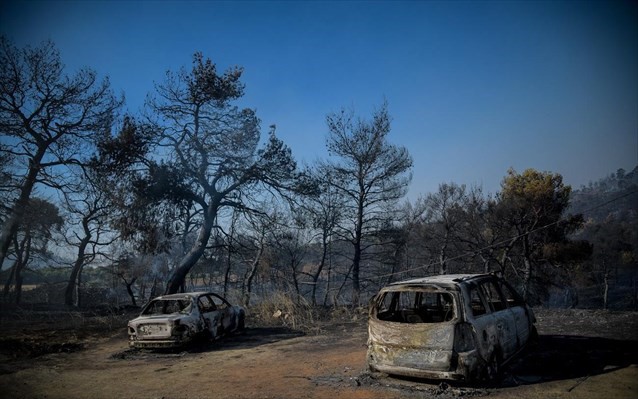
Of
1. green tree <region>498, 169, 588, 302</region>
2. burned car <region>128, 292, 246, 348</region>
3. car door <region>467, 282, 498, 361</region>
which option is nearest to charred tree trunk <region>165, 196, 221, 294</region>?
burned car <region>128, 292, 246, 348</region>

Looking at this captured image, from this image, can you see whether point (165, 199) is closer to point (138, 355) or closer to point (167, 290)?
point (167, 290)

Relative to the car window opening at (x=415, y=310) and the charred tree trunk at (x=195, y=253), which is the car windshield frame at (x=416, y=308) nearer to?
the car window opening at (x=415, y=310)

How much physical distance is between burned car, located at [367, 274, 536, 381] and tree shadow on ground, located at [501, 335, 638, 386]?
0.28m

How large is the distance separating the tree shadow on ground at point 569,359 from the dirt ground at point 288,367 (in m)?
0.01

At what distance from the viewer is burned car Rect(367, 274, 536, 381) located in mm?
5020

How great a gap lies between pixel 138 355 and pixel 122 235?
8.48m

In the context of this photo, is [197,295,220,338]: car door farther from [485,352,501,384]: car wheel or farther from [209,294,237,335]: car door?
[485,352,501,384]: car wheel

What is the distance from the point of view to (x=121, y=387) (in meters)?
6.26

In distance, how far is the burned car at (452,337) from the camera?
5.02m

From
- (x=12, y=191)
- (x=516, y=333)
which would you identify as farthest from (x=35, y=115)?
(x=516, y=333)

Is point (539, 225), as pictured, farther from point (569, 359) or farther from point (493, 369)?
point (493, 369)

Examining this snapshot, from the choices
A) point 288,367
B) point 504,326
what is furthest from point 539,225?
point 288,367

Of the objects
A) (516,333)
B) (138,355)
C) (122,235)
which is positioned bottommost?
(138,355)

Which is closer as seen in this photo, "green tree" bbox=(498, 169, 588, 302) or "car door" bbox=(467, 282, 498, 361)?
"car door" bbox=(467, 282, 498, 361)
